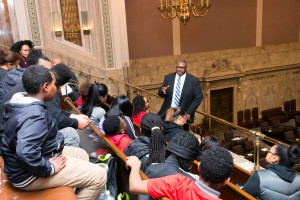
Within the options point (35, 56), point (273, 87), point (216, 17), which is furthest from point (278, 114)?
point (35, 56)

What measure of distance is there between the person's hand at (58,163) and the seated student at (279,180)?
166 cm

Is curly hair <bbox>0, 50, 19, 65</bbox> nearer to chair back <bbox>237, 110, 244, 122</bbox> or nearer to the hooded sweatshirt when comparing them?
the hooded sweatshirt

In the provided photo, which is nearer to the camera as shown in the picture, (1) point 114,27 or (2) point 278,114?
(1) point 114,27

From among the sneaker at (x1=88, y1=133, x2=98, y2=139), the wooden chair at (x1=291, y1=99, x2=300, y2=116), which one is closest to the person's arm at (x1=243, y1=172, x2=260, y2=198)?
the sneaker at (x1=88, y1=133, x2=98, y2=139)

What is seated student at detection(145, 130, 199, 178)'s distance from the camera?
2.36 metres

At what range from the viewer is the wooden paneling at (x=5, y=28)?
8.75 metres

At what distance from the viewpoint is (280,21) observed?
42.3ft

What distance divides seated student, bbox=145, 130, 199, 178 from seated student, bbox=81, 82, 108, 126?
203 cm

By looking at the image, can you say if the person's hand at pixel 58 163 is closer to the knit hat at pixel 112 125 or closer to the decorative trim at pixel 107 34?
the knit hat at pixel 112 125

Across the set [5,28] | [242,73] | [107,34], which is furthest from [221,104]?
[5,28]

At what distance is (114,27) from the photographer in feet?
27.9

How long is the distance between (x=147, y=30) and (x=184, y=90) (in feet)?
17.0

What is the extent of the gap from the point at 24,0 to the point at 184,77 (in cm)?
500

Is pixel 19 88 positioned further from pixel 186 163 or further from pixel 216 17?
pixel 216 17
